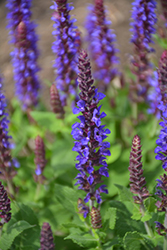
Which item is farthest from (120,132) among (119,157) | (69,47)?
(69,47)

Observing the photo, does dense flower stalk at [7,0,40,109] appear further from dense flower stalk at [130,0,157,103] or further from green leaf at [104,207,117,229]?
green leaf at [104,207,117,229]

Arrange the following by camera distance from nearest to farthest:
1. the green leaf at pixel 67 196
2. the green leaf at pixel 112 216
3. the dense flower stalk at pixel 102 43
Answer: the green leaf at pixel 112 216 < the green leaf at pixel 67 196 < the dense flower stalk at pixel 102 43

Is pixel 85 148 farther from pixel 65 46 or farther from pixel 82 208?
pixel 65 46

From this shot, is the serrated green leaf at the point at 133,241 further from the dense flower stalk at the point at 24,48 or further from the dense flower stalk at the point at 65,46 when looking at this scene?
the dense flower stalk at the point at 24,48

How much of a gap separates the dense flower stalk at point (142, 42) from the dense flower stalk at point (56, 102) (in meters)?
1.37

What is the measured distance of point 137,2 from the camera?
437 cm

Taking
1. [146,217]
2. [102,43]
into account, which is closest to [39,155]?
[146,217]

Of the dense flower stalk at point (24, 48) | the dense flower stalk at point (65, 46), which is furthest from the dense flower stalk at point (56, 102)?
the dense flower stalk at point (24, 48)

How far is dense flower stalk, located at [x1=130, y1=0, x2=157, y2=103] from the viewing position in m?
4.39

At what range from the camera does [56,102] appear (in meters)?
4.45

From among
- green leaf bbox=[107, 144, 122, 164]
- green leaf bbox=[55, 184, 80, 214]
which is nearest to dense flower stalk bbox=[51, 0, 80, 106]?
green leaf bbox=[107, 144, 122, 164]

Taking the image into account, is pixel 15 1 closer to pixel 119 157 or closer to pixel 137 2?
pixel 137 2

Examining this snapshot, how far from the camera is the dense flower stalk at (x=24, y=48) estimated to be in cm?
468

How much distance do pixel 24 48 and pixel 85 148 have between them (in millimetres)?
2590
